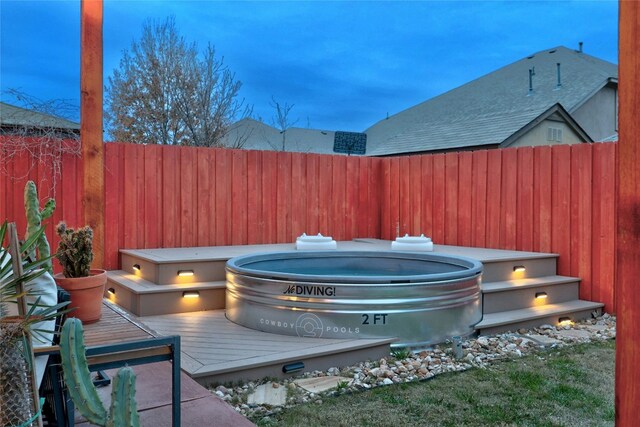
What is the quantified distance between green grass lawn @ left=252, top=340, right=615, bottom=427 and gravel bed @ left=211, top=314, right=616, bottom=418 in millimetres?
119

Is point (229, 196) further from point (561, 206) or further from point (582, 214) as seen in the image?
point (582, 214)

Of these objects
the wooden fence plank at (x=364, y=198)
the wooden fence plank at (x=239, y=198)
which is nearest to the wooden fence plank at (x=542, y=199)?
the wooden fence plank at (x=364, y=198)

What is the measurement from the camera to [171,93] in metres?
12.6

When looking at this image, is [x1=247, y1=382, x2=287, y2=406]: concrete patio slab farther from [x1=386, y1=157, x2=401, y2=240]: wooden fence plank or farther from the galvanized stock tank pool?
[x1=386, y1=157, x2=401, y2=240]: wooden fence plank

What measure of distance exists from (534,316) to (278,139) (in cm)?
Answer: 1039

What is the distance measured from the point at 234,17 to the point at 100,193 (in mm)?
11982

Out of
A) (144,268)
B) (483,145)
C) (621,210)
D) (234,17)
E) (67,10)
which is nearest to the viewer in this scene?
(621,210)

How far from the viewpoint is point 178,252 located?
601cm

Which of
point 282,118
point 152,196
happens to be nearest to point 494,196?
point 152,196

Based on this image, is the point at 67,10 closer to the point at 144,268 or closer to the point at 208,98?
the point at 144,268

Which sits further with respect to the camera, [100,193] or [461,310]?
[100,193]

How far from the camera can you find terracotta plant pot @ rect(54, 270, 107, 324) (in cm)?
252

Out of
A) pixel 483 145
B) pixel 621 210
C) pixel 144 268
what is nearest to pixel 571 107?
pixel 483 145

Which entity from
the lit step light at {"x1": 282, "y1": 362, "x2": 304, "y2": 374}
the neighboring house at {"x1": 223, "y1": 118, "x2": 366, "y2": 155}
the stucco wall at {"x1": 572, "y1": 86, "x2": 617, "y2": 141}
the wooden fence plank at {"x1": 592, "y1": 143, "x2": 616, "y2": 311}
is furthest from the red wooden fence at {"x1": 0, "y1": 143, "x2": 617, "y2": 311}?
the stucco wall at {"x1": 572, "y1": 86, "x2": 617, "y2": 141}
